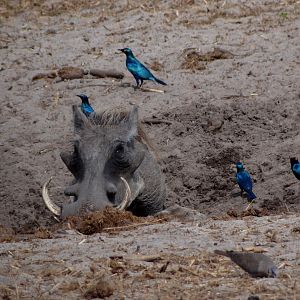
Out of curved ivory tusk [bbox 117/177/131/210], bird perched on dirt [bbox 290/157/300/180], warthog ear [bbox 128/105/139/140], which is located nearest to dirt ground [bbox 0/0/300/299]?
bird perched on dirt [bbox 290/157/300/180]

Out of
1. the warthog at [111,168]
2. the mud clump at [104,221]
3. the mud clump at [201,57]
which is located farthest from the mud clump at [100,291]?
the mud clump at [201,57]

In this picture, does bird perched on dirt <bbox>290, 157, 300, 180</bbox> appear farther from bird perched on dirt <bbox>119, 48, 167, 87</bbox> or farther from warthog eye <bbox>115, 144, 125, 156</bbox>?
bird perched on dirt <bbox>119, 48, 167, 87</bbox>

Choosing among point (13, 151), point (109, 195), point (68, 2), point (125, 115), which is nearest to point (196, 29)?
point (68, 2)

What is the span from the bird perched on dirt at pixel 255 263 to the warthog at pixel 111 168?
203 centimetres

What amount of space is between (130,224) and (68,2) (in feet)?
21.6

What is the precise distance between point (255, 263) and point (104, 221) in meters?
1.73

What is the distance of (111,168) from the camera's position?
7.87m

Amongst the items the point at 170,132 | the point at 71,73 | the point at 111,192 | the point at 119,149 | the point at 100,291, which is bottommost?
the point at 170,132

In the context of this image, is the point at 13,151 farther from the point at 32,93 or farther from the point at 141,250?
the point at 141,250

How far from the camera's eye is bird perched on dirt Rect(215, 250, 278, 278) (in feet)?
17.0

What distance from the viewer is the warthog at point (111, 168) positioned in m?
7.49

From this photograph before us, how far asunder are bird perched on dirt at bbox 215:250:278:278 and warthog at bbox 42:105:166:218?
6.67 ft

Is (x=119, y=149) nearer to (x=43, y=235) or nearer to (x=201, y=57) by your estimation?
(x=43, y=235)

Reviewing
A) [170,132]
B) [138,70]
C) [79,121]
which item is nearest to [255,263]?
[79,121]
